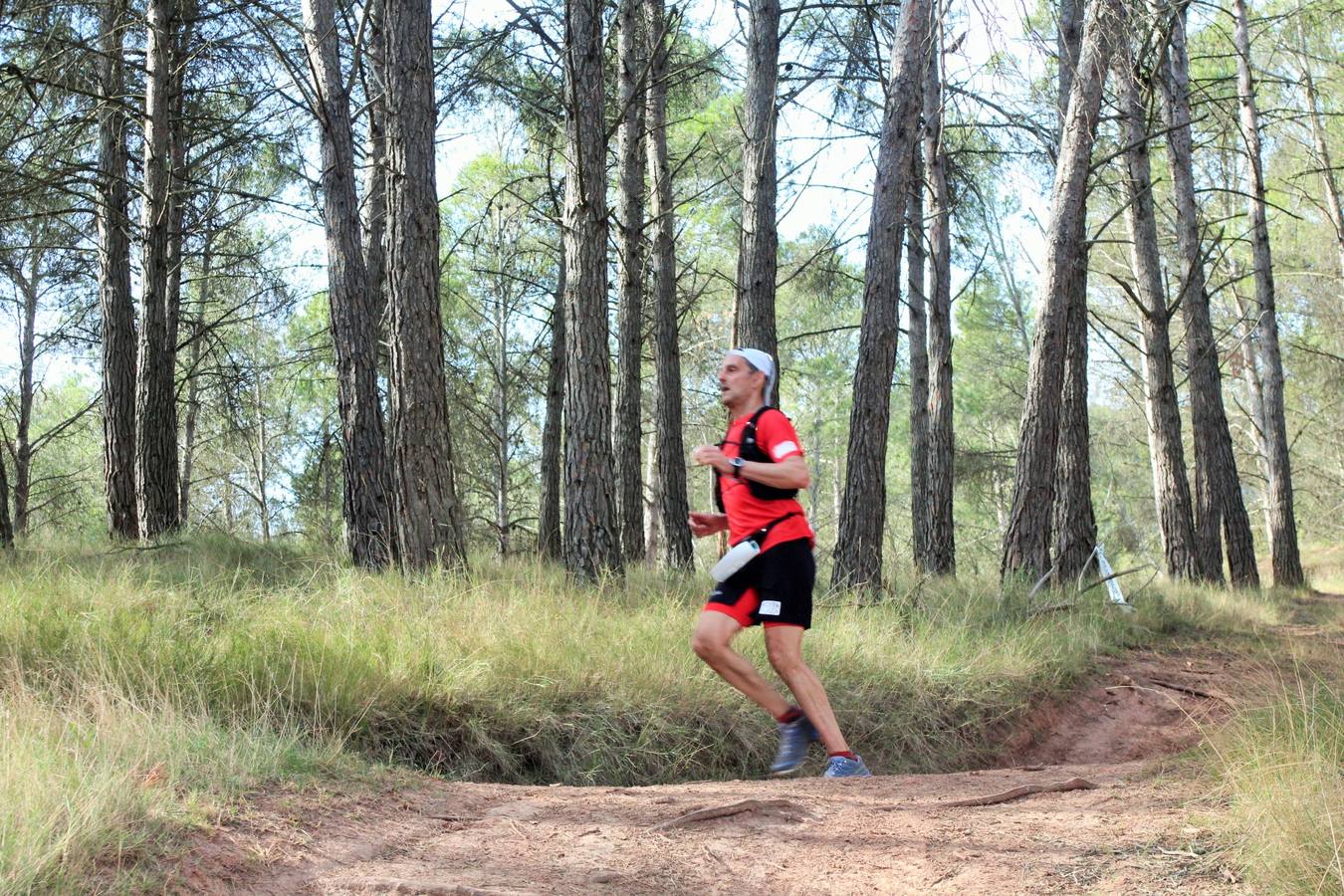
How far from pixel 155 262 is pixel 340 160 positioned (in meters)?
3.92

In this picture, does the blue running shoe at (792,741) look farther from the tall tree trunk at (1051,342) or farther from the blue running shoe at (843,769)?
the tall tree trunk at (1051,342)

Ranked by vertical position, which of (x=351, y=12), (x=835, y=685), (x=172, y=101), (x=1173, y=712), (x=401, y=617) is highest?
(x=351, y=12)

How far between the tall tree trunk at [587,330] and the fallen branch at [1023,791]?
4521 mm

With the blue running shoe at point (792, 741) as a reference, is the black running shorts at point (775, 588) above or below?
above

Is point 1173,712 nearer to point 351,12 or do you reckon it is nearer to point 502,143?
point 351,12

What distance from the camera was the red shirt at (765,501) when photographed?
4.83 meters

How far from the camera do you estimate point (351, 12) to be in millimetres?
13008

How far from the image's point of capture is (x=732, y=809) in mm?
3967

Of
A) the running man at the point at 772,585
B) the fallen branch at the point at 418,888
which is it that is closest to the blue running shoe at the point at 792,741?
the running man at the point at 772,585

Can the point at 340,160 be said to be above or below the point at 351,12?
below

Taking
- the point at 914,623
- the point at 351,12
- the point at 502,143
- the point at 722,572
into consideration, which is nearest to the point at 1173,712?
the point at 914,623

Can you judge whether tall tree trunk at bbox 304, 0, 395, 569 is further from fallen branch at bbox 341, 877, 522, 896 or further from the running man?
fallen branch at bbox 341, 877, 522, 896

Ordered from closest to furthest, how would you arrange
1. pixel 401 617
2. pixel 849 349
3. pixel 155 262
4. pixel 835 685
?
pixel 401 617 < pixel 835 685 < pixel 155 262 < pixel 849 349

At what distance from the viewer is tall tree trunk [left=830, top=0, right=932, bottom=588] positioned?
29.8ft
